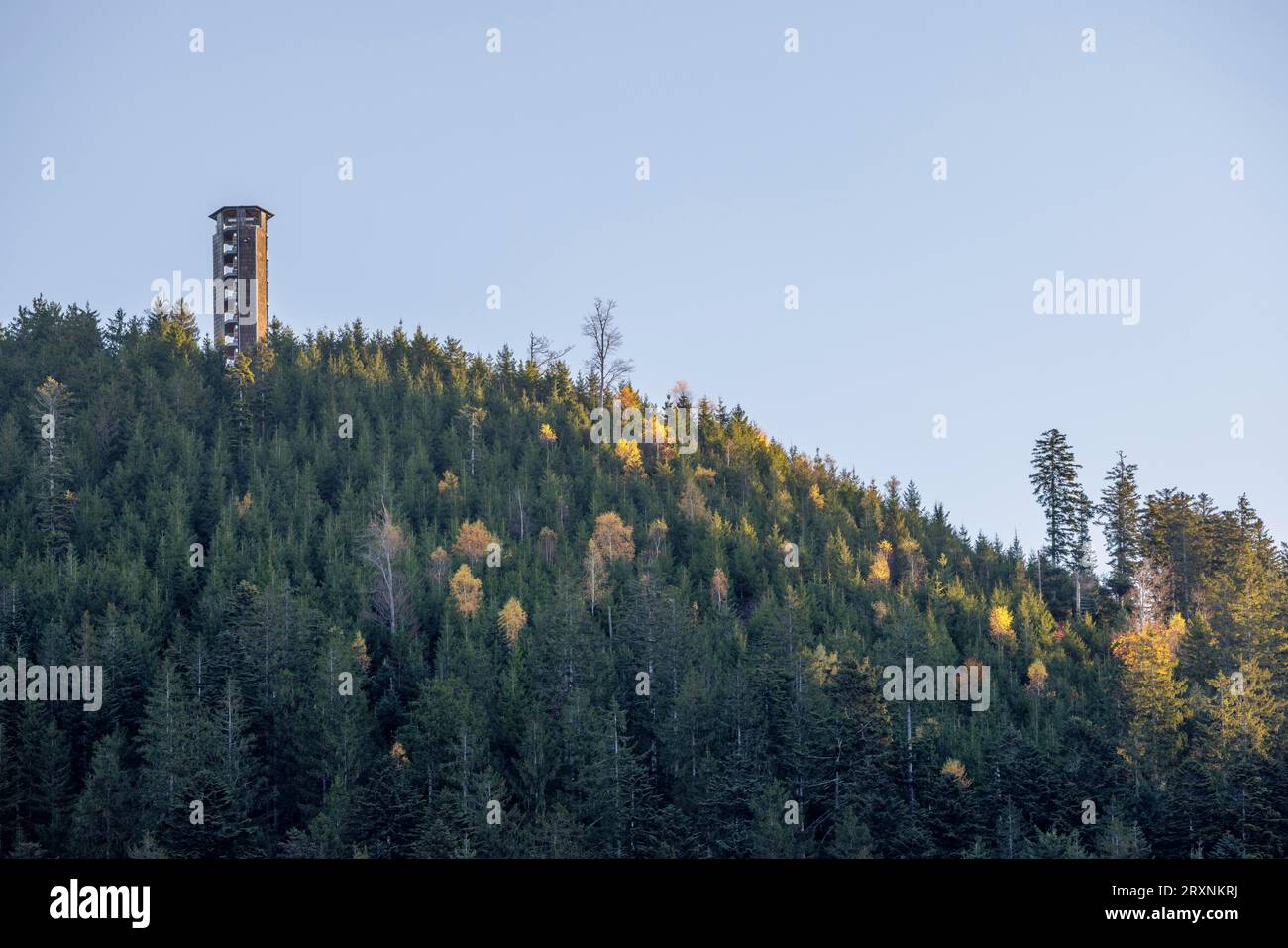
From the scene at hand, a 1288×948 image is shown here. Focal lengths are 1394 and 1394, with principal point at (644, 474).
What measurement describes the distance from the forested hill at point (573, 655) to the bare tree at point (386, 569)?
0.40 m

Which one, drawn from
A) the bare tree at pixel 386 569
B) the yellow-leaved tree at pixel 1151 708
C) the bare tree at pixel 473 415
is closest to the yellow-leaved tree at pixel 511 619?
the bare tree at pixel 386 569

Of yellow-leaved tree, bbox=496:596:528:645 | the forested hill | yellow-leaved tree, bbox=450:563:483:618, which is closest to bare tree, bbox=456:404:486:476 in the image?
the forested hill

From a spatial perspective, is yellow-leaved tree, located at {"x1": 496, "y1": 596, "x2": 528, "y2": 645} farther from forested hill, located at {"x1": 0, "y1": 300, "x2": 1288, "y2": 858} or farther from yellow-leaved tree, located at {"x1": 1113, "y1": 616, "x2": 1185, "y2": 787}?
yellow-leaved tree, located at {"x1": 1113, "y1": 616, "x2": 1185, "y2": 787}

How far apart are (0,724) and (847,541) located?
222 feet

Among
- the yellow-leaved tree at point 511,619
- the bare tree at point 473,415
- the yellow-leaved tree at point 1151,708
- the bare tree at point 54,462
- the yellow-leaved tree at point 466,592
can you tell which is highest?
the bare tree at point 473,415

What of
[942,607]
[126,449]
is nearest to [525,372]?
[126,449]

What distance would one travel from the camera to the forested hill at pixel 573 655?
2510 inches

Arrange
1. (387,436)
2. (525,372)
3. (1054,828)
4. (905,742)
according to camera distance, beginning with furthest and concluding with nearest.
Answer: (525,372) < (387,436) < (905,742) < (1054,828)

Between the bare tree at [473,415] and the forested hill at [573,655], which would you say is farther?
the bare tree at [473,415]

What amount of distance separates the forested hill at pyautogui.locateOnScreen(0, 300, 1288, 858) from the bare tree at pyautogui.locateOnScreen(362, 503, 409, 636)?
0.40 metres

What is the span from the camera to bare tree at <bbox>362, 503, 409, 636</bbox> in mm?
82062

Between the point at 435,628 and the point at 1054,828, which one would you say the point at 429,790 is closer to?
the point at 435,628

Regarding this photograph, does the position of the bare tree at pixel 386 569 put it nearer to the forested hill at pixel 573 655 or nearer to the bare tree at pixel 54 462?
the forested hill at pixel 573 655
